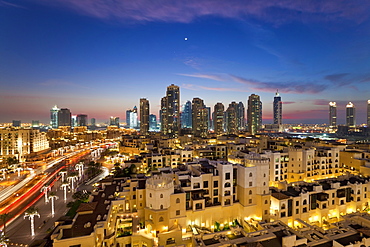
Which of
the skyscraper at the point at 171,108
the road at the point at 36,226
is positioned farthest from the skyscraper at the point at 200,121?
the road at the point at 36,226

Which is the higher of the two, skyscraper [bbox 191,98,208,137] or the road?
skyscraper [bbox 191,98,208,137]

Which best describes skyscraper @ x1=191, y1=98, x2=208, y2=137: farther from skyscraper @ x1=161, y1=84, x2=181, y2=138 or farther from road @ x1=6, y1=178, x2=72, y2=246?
road @ x1=6, y1=178, x2=72, y2=246

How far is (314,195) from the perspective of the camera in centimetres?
3172

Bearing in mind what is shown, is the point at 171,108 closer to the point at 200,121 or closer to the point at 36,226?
the point at 200,121

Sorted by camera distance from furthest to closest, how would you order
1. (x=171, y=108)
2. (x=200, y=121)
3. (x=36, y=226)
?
(x=171, y=108) → (x=200, y=121) → (x=36, y=226)

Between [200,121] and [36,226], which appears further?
[200,121]

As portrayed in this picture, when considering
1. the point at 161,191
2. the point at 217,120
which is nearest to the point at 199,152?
the point at 161,191

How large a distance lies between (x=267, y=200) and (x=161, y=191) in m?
17.8

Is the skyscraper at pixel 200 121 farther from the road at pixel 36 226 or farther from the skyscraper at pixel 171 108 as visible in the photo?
the road at pixel 36 226

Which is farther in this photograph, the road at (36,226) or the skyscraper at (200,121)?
the skyscraper at (200,121)

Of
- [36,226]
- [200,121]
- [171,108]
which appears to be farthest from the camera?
[171,108]

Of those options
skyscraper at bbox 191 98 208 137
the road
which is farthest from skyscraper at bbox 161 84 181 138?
the road

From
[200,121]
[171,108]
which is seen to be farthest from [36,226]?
[171,108]

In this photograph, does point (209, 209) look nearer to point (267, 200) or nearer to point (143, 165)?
point (267, 200)
